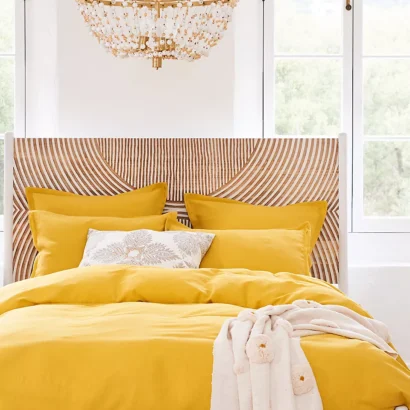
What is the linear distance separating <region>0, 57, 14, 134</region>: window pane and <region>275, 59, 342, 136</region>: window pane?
1.48 meters

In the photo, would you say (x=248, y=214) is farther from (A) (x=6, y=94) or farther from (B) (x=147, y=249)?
(A) (x=6, y=94)

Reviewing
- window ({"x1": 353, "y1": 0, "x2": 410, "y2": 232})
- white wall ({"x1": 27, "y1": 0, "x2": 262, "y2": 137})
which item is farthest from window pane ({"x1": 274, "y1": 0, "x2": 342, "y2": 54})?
white wall ({"x1": 27, "y1": 0, "x2": 262, "y2": 137})

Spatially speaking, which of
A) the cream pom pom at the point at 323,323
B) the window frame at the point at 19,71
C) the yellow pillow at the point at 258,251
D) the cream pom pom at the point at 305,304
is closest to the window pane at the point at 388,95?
the yellow pillow at the point at 258,251

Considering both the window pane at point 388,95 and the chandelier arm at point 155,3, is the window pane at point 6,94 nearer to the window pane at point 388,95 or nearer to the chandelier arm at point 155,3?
the chandelier arm at point 155,3

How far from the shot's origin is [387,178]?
13.6ft

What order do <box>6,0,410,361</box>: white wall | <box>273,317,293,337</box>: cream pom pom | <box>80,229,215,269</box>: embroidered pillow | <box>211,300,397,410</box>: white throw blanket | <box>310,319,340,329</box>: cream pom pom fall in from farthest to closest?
1. <box>6,0,410,361</box>: white wall
2. <box>80,229,215,269</box>: embroidered pillow
3. <box>310,319,340,329</box>: cream pom pom
4. <box>273,317,293,337</box>: cream pom pom
5. <box>211,300,397,410</box>: white throw blanket

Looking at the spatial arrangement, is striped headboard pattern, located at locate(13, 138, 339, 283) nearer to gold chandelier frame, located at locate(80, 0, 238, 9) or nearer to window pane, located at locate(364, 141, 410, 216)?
window pane, located at locate(364, 141, 410, 216)

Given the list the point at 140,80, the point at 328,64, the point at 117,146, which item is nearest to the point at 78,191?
the point at 117,146

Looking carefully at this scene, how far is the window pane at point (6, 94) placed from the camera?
4121 mm

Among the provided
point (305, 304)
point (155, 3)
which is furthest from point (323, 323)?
point (155, 3)

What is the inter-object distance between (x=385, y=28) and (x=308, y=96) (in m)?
0.57

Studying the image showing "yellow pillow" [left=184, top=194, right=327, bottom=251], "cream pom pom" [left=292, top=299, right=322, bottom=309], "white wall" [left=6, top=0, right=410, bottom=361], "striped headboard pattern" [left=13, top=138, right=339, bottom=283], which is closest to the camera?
"cream pom pom" [left=292, top=299, right=322, bottom=309]

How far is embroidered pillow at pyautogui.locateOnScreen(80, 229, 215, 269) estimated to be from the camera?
311 centimetres

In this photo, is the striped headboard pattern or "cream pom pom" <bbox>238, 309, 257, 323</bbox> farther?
the striped headboard pattern
